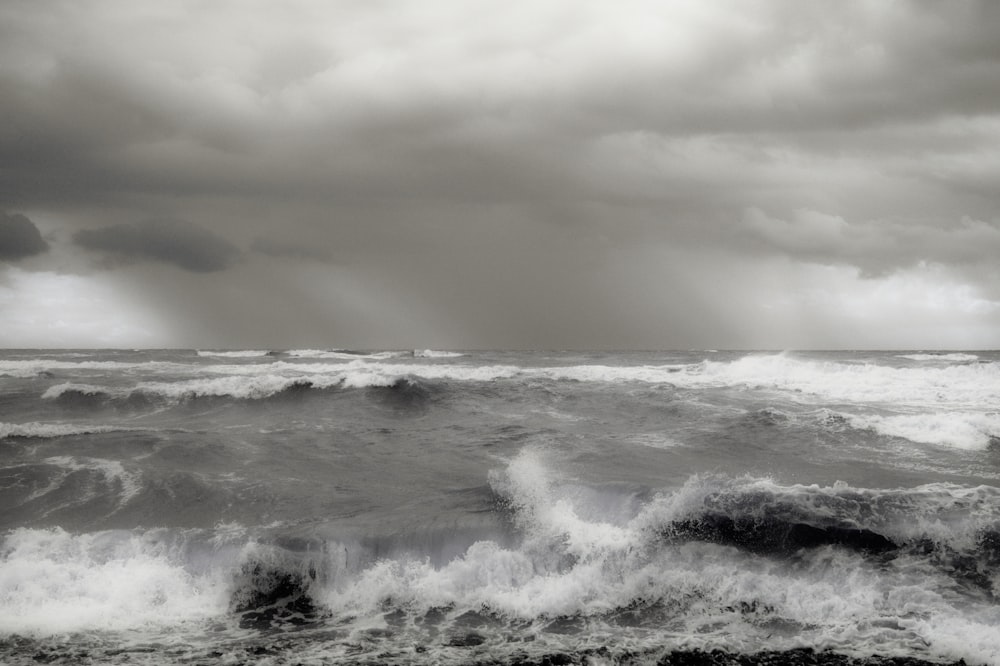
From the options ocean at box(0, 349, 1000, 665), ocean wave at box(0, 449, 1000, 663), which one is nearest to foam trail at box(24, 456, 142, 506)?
ocean at box(0, 349, 1000, 665)

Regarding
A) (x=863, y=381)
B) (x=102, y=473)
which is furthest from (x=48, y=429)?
(x=863, y=381)

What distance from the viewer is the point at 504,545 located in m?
8.81

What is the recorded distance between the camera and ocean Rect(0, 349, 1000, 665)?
20.6 feet

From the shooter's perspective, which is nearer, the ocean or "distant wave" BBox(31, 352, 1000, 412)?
the ocean

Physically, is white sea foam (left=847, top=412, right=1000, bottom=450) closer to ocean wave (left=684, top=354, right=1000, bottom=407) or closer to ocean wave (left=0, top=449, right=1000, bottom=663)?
ocean wave (left=684, top=354, right=1000, bottom=407)

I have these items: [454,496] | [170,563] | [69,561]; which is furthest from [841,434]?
[69,561]

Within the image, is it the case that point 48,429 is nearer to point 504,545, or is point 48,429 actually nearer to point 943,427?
point 504,545

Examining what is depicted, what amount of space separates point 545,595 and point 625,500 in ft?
10.9

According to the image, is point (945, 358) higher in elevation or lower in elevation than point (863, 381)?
higher

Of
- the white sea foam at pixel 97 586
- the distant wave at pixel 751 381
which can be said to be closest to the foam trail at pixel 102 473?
the white sea foam at pixel 97 586

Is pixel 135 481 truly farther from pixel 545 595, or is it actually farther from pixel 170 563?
pixel 545 595

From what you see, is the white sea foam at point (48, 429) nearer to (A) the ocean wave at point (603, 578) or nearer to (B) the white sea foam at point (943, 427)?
(A) the ocean wave at point (603, 578)

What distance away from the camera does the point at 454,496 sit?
11250 mm

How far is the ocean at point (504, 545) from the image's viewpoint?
629 cm
